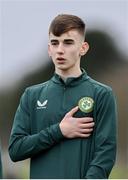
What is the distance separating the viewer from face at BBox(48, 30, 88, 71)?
4.57m

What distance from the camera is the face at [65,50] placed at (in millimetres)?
4566

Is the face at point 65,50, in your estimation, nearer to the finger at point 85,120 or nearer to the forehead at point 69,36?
the forehead at point 69,36

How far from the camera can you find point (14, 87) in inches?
438

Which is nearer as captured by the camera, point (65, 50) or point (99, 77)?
point (65, 50)

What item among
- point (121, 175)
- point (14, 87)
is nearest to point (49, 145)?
point (121, 175)

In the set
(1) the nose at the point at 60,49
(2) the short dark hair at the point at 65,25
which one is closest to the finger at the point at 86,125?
(1) the nose at the point at 60,49

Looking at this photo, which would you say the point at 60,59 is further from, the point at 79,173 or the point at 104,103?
the point at 79,173

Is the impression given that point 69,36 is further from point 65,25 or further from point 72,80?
point 72,80

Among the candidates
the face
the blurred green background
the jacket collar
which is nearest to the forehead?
the face

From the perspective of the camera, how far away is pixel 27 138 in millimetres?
4609

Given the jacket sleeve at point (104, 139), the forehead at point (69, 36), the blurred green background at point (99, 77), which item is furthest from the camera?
the blurred green background at point (99, 77)

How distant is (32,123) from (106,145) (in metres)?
0.60

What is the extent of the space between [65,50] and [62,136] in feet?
2.09

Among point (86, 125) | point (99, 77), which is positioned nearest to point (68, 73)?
point (86, 125)
